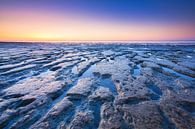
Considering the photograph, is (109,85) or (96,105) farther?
(109,85)

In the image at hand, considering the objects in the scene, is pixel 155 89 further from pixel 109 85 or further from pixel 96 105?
pixel 96 105

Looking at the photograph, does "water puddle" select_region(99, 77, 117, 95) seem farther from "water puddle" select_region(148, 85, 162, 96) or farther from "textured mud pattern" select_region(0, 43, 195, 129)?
"water puddle" select_region(148, 85, 162, 96)

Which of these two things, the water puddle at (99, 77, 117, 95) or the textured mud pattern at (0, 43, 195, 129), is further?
the water puddle at (99, 77, 117, 95)

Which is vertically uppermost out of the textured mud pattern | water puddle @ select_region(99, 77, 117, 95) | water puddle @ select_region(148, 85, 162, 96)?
the textured mud pattern

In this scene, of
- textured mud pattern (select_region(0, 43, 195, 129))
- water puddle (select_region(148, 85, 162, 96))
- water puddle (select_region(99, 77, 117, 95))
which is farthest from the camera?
water puddle (select_region(99, 77, 117, 95))

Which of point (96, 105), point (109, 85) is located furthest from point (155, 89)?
point (96, 105)

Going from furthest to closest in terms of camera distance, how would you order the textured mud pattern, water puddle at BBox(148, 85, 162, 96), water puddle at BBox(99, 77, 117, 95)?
1. water puddle at BBox(99, 77, 117, 95)
2. water puddle at BBox(148, 85, 162, 96)
3. the textured mud pattern

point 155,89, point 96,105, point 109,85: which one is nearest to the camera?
point 96,105

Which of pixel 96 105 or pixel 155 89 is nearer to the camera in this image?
pixel 96 105

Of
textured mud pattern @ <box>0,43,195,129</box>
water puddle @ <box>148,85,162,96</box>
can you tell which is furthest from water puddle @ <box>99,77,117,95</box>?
water puddle @ <box>148,85,162,96</box>

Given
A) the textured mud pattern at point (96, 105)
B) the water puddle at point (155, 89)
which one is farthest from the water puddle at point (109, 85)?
the water puddle at point (155, 89)

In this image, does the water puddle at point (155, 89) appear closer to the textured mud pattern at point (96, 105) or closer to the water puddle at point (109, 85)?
the textured mud pattern at point (96, 105)

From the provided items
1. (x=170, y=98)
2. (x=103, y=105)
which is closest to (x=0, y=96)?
(x=103, y=105)

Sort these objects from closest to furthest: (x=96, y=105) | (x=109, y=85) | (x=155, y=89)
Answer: (x=96, y=105), (x=155, y=89), (x=109, y=85)
